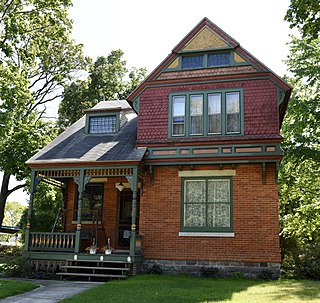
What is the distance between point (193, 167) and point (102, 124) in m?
5.00

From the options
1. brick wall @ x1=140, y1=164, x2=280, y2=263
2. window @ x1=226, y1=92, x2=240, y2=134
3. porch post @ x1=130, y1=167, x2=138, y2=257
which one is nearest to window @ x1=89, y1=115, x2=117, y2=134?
brick wall @ x1=140, y1=164, x2=280, y2=263

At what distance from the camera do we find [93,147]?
51.9 feet

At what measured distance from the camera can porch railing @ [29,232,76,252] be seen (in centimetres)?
1438

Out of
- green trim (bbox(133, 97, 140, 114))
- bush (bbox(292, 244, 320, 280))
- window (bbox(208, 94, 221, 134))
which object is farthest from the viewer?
green trim (bbox(133, 97, 140, 114))

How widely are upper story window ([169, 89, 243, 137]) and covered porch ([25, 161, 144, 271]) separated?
7.64 ft

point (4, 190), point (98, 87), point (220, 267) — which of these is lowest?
point (220, 267)

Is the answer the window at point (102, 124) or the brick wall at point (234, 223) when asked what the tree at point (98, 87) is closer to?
the window at point (102, 124)

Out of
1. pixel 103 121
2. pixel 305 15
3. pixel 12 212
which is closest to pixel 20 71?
pixel 103 121

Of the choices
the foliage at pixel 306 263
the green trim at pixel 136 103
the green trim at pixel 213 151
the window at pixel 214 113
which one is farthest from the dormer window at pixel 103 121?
the foliage at pixel 306 263

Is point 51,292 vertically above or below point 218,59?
below

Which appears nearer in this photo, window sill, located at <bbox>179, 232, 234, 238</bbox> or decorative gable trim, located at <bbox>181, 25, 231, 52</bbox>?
window sill, located at <bbox>179, 232, 234, 238</bbox>

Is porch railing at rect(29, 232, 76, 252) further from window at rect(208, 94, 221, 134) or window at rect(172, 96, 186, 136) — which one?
window at rect(208, 94, 221, 134)

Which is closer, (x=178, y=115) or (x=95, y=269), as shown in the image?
(x=95, y=269)

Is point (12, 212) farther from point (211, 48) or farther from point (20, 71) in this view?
point (211, 48)
